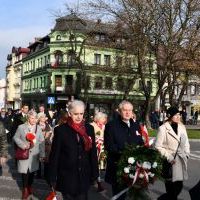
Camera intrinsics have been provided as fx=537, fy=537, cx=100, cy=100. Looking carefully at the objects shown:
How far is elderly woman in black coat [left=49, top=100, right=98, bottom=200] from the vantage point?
639 cm

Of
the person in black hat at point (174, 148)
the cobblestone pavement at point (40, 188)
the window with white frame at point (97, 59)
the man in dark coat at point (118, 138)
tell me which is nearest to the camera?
Result: the man in dark coat at point (118, 138)

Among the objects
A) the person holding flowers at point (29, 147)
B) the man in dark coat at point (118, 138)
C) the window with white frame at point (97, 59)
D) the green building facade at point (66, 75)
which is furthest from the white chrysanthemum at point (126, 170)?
the window with white frame at point (97, 59)

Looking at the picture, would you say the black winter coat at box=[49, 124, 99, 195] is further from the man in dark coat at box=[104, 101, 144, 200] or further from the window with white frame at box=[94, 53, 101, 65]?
the window with white frame at box=[94, 53, 101, 65]

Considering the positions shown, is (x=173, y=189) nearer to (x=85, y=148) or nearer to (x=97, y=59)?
(x=85, y=148)

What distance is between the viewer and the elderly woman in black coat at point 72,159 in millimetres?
6395

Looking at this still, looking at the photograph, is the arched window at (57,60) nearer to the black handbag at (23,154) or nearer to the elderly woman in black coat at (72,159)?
the black handbag at (23,154)

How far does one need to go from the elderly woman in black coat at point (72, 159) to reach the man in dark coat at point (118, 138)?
124cm

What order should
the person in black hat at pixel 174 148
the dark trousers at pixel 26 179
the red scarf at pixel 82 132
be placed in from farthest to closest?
the dark trousers at pixel 26 179, the person in black hat at pixel 174 148, the red scarf at pixel 82 132

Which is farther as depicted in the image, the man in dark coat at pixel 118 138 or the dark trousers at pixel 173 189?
the dark trousers at pixel 173 189

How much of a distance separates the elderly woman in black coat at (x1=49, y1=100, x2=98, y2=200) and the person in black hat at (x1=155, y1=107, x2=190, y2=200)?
2001mm

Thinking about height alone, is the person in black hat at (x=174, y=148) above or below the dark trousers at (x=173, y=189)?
above

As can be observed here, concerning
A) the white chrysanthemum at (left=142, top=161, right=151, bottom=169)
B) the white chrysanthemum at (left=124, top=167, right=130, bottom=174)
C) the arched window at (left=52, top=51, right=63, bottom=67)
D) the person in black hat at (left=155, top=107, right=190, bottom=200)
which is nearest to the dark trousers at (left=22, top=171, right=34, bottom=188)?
the person in black hat at (left=155, top=107, right=190, bottom=200)

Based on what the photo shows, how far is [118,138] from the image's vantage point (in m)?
7.82

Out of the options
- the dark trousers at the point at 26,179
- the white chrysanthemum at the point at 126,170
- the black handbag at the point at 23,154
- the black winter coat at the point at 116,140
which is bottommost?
the dark trousers at the point at 26,179
